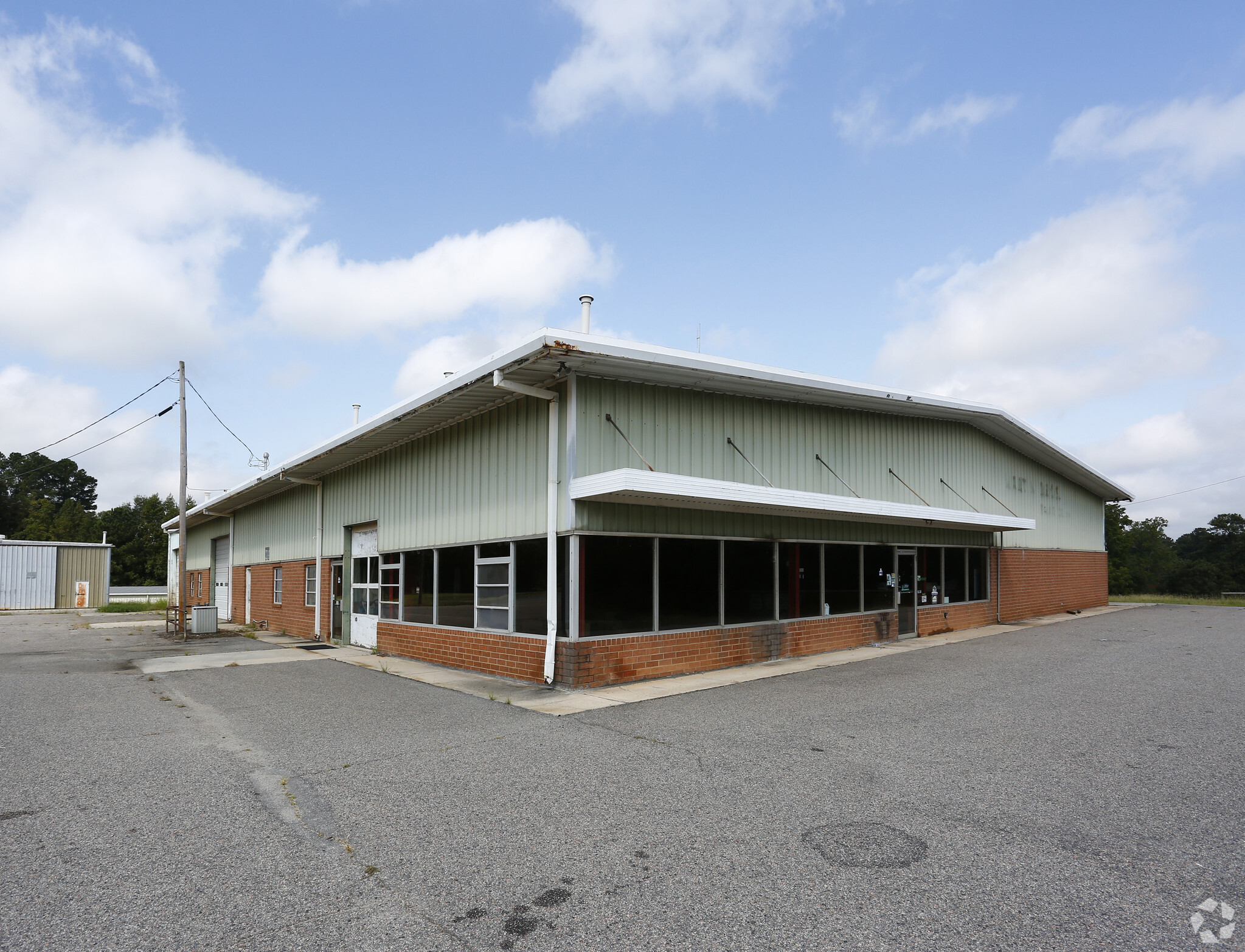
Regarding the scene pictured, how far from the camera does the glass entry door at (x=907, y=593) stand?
16672 millimetres

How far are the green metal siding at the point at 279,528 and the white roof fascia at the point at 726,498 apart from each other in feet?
39.7

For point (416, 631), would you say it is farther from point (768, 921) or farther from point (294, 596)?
point (768, 921)

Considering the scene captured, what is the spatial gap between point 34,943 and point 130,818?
1.91 meters

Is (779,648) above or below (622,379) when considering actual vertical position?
below

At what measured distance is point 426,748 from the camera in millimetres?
7418

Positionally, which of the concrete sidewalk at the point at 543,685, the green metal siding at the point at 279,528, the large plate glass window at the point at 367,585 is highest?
the green metal siding at the point at 279,528

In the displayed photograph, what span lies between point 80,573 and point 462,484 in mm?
38153

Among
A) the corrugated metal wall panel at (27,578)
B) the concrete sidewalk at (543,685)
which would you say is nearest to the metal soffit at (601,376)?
the concrete sidewalk at (543,685)

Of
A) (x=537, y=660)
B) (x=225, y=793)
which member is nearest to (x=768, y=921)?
(x=225, y=793)

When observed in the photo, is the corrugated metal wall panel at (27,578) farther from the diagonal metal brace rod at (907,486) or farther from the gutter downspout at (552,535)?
the diagonal metal brace rod at (907,486)

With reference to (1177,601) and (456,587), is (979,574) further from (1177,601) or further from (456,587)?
(1177,601)

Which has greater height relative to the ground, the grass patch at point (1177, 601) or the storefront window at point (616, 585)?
the storefront window at point (616, 585)

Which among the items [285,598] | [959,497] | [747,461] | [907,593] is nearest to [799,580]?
[747,461]

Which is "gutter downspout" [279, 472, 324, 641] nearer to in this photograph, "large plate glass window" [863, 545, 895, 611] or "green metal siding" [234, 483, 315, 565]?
"green metal siding" [234, 483, 315, 565]
